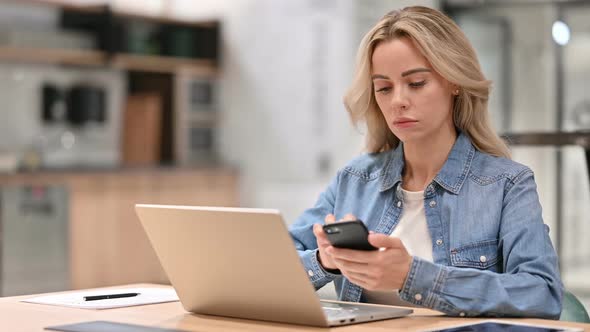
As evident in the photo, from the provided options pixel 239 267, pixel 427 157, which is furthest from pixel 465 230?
pixel 239 267

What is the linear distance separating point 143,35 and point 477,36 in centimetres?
276

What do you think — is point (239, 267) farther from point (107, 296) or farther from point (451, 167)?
point (451, 167)

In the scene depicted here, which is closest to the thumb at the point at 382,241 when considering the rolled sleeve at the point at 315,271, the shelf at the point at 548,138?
the rolled sleeve at the point at 315,271

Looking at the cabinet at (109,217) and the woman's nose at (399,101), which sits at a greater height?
the woman's nose at (399,101)

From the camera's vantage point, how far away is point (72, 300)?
208 centimetres

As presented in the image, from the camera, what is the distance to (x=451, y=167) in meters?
2.13

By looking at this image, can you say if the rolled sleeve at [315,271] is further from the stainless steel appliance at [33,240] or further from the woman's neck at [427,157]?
the stainless steel appliance at [33,240]

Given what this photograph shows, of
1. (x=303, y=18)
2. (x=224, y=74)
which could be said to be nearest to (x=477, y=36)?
(x=303, y=18)

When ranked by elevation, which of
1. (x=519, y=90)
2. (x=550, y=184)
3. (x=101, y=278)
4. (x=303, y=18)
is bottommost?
(x=101, y=278)

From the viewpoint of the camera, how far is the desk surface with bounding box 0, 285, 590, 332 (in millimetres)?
1670

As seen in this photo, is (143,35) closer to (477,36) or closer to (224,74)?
(224,74)

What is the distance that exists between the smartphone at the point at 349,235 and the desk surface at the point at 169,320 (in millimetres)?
140

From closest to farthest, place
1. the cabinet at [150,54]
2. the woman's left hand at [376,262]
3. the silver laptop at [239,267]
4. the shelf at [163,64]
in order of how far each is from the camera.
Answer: the silver laptop at [239,267] < the woman's left hand at [376,262] < the cabinet at [150,54] < the shelf at [163,64]

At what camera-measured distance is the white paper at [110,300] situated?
199 cm
